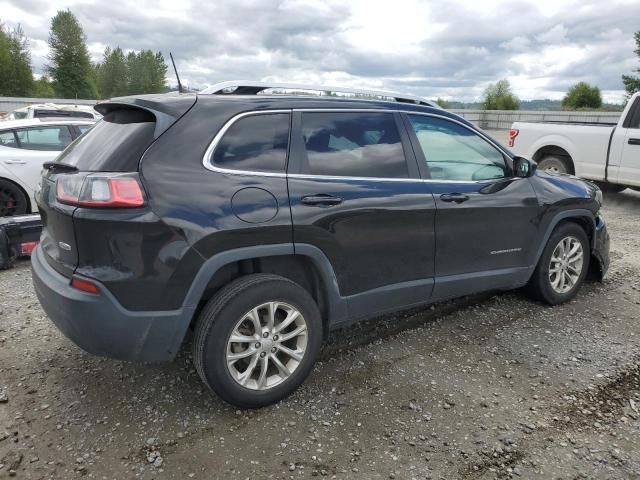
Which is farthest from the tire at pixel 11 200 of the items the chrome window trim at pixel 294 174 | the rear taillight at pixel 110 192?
the chrome window trim at pixel 294 174

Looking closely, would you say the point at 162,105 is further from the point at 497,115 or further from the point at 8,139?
the point at 497,115

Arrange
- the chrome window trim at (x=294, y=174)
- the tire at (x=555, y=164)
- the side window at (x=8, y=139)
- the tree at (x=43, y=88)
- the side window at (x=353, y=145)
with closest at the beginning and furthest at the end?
1. the chrome window trim at (x=294, y=174)
2. the side window at (x=353, y=145)
3. the side window at (x=8, y=139)
4. the tire at (x=555, y=164)
5. the tree at (x=43, y=88)

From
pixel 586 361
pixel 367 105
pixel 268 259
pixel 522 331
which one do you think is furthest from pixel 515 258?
pixel 268 259

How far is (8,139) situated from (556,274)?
7.15m

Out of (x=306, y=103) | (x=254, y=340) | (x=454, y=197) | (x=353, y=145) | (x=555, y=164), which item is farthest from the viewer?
(x=555, y=164)

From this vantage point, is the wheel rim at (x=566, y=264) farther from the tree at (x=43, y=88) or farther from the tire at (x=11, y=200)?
the tree at (x=43, y=88)

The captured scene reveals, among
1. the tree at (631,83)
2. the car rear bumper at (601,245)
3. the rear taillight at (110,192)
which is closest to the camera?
the rear taillight at (110,192)

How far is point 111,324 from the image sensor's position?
2.49m

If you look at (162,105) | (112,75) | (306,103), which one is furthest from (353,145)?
(112,75)

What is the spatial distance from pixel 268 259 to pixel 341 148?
32.3 inches

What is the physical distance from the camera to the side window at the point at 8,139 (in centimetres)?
697

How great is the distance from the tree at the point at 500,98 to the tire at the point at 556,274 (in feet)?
188

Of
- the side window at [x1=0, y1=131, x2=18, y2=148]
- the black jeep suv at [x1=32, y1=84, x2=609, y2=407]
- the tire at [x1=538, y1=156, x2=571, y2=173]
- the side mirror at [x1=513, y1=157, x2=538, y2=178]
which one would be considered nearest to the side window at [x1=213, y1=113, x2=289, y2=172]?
the black jeep suv at [x1=32, y1=84, x2=609, y2=407]

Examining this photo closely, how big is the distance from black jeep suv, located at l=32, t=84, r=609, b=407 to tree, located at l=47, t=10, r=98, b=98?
90148 mm
